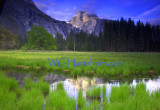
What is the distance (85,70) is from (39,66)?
20.4 feet

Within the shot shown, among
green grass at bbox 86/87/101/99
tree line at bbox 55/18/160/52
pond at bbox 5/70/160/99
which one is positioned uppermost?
tree line at bbox 55/18/160/52

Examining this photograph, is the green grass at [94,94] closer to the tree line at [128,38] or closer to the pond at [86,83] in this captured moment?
the pond at [86,83]

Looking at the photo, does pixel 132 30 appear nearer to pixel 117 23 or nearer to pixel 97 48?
pixel 117 23

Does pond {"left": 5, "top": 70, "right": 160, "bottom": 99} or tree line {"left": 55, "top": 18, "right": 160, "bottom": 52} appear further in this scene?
tree line {"left": 55, "top": 18, "right": 160, "bottom": 52}

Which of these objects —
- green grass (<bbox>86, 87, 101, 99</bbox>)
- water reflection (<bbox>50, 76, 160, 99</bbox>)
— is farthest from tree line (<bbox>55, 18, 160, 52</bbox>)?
green grass (<bbox>86, 87, 101, 99</bbox>)

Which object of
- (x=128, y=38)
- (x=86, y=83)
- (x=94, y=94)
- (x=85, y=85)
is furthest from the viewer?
(x=128, y=38)

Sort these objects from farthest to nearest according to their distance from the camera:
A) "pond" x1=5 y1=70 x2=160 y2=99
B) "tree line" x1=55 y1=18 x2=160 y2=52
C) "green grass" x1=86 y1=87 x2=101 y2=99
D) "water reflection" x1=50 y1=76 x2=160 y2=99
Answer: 1. "tree line" x1=55 y1=18 x2=160 y2=52
2. "pond" x1=5 y1=70 x2=160 y2=99
3. "water reflection" x1=50 y1=76 x2=160 y2=99
4. "green grass" x1=86 y1=87 x2=101 y2=99

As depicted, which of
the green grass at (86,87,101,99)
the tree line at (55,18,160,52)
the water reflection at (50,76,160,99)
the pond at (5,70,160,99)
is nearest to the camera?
the green grass at (86,87,101,99)

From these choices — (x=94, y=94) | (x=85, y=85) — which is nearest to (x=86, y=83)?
(x=85, y=85)

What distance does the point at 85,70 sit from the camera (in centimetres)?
1421

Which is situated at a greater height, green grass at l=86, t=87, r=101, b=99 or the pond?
green grass at l=86, t=87, r=101, b=99

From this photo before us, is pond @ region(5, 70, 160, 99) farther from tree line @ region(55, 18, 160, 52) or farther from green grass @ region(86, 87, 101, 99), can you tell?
tree line @ region(55, 18, 160, 52)

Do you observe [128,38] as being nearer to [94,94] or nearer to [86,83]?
[86,83]

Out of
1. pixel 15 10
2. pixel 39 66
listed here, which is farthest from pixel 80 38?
pixel 15 10
